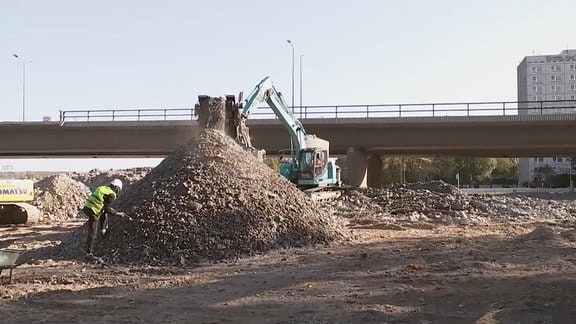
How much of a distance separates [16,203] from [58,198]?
6.38 metres

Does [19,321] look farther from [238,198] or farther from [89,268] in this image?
[238,198]

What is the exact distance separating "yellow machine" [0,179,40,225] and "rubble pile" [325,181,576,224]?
12466 millimetres

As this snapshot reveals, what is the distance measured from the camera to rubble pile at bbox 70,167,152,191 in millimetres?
56147

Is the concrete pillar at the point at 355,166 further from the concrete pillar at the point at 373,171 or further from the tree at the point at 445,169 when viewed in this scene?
the tree at the point at 445,169

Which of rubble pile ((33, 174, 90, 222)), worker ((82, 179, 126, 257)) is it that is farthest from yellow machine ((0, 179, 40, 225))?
worker ((82, 179, 126, 257))

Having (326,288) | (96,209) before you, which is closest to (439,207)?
(96,209)

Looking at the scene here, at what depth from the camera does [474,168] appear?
85.1m

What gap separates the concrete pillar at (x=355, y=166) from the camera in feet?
140

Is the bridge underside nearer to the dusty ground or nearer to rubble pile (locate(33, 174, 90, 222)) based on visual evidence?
rubble pile (locate(33, 174, 90, 222))

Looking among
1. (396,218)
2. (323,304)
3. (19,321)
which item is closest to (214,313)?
(323,304)

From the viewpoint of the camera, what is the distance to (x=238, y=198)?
15.5 metres

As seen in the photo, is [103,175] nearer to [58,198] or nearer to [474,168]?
[58,198]

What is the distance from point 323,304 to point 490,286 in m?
2.91

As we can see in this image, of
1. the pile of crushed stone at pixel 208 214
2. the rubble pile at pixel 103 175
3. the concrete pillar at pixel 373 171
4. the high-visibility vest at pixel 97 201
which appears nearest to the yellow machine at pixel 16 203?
the pile of crushed stone at pixel 208 214
